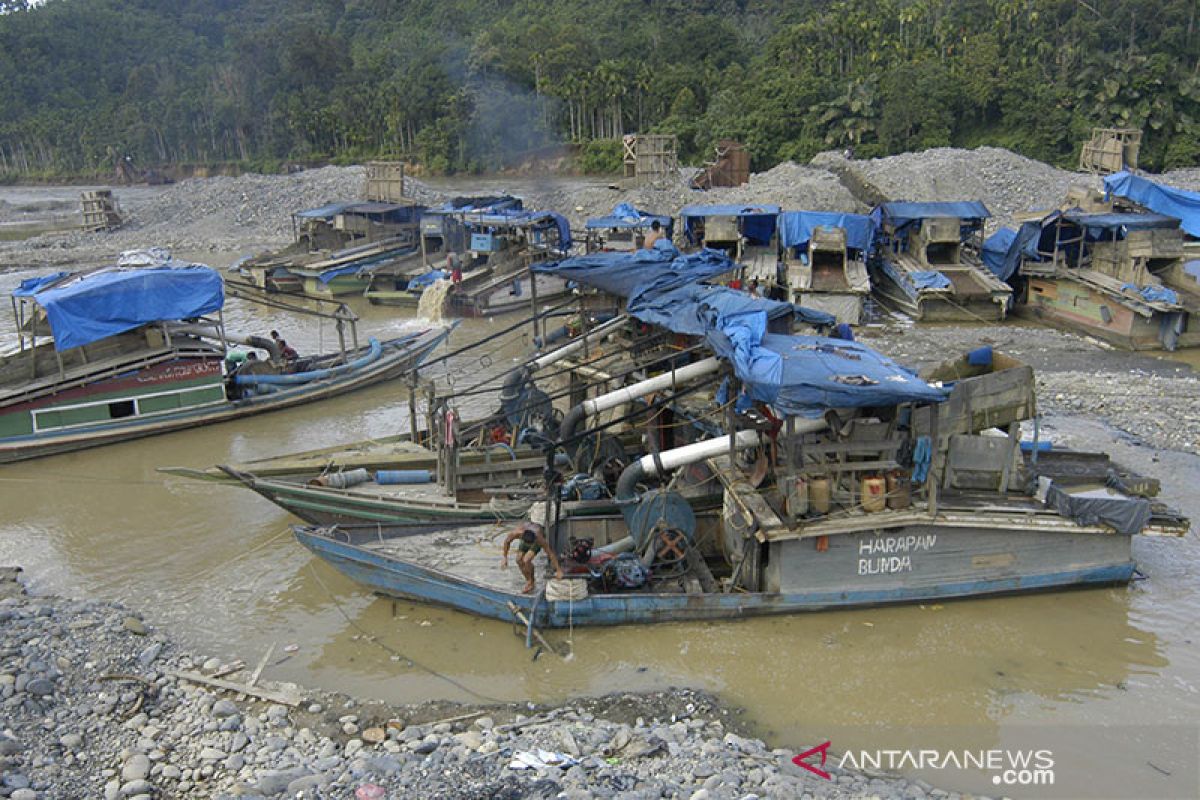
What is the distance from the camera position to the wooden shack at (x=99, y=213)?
46.3 meters

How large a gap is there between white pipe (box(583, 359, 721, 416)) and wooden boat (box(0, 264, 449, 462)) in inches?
372

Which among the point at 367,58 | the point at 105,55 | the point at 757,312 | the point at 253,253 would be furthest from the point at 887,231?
the point at 105,55

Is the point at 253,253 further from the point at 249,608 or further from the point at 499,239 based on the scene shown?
the point at 249,608

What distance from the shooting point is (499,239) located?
93.2 ft

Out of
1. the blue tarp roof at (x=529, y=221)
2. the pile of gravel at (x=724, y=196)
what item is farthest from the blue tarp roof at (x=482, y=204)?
the pile of gravel at (x=724, y=196)

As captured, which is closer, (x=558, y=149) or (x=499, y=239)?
(x=499, y=239)

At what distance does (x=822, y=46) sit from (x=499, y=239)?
36242 millimetres

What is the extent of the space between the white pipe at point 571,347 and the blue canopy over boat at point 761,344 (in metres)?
0.60

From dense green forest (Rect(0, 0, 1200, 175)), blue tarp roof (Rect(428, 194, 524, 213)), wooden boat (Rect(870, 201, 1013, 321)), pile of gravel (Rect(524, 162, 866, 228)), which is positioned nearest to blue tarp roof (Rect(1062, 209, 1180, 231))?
wooden boat (Rect(870, 201, 1013, 321))

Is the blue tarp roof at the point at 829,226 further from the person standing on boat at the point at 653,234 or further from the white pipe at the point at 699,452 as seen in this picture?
the white pipe at the point at 699,452

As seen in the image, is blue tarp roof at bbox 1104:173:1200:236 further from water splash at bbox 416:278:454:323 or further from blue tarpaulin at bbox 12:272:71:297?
blue tarpaulin at bbox 12:272:71:297

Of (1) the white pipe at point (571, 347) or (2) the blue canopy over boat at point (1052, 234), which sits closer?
(1) the white pipe at point (571, 347)

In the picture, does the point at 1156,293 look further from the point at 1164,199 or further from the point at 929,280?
the point at 929,280

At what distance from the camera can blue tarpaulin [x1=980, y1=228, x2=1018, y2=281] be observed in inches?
982
